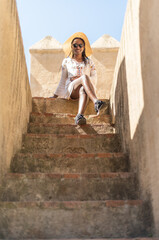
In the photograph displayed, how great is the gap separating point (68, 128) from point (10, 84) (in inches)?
41.7

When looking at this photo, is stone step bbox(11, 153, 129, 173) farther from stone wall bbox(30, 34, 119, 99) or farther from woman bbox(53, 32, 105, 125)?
stone wall bbox(30, 34, 119, 99)

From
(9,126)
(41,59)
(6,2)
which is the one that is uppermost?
(41,59)

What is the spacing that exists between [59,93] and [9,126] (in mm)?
2287

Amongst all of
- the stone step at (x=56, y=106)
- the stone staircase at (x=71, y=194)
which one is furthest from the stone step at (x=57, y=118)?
the stone staircase at (x=71, y=194)

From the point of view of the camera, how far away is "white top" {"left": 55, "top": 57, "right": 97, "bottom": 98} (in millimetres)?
4824

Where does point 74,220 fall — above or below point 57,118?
below

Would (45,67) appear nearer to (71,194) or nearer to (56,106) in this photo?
(56,106)

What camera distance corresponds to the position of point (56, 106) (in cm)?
468

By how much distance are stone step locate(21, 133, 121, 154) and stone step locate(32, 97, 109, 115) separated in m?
1.27

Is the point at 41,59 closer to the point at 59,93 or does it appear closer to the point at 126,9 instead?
the point at 59,93

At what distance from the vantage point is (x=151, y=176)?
208 cm

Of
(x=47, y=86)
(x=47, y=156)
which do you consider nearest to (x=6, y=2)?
(x=47, y=156)

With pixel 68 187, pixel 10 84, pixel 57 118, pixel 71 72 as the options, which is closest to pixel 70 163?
pixel 68 187

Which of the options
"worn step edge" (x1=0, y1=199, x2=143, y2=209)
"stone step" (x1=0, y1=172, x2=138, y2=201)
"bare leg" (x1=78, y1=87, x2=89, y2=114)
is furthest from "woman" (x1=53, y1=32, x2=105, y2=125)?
"worn step edge" (x1=0, y1=199, x2=143, y2=209)
